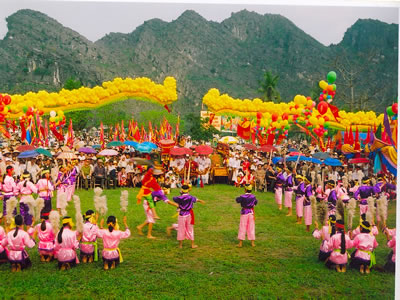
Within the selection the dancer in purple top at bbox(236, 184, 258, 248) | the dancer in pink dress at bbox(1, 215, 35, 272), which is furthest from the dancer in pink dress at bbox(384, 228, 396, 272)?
the dancer in pink dress at bbox(1, 215, 35, 272)

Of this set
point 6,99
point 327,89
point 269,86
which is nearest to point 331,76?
point 327,89

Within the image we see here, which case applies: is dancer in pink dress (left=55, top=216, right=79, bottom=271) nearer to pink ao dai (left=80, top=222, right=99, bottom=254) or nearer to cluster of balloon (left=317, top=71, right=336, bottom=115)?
pink ao dai (left=80, top=222, right=99, bottom=254)

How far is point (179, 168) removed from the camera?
47.2 ft

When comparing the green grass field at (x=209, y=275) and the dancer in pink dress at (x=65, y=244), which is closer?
the green grass field at (x=209, y=275)

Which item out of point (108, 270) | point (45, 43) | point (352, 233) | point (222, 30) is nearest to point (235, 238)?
point (352, 233)

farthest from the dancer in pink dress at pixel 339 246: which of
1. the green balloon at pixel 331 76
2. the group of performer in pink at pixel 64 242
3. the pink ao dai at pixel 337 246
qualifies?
the green balloon at pixel 331 76

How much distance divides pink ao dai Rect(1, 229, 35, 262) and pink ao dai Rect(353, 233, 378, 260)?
18.3 ft

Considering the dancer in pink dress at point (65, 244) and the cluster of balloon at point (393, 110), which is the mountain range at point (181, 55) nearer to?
the cluster of balloon at point (393, 110)

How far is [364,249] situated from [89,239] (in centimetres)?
479

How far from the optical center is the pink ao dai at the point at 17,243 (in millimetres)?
5809

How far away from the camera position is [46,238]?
6.20 m

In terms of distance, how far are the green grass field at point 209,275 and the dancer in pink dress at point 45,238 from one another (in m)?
0.17

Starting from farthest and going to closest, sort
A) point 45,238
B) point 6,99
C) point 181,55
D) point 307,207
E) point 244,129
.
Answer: point 181,55
point 244,129
point 6,99
point 307,207
point 45,238

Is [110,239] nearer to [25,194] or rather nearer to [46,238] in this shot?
[46,238]
